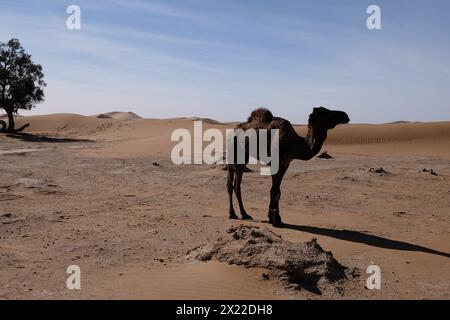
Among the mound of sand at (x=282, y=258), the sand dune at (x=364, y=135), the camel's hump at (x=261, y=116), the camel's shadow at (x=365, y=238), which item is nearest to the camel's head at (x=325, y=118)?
the camel's hump at (x=261, y=116)

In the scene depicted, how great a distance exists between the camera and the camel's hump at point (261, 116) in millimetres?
10391

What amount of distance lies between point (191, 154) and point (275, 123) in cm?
1470

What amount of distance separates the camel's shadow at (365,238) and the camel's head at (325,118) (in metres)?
2.10

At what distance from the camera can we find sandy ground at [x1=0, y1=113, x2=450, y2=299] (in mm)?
6227

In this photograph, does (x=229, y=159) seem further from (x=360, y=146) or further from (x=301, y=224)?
(x=360, y=146)

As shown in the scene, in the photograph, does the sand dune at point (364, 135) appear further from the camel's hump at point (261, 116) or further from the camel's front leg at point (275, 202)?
the camel's front leg at point (275, 202)

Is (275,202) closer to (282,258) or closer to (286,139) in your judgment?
(286,139)

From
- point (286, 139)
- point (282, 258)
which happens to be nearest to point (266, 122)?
point (286, 139)

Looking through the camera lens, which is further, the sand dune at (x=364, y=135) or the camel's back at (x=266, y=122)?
the sand dune at (x=364, y=135)

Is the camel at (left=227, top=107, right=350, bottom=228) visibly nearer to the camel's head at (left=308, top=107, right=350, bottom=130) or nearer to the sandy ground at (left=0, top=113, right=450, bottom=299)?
the camel's head at (left=308, top=107, right=350, bottom=130)

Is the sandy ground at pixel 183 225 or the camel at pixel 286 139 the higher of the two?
the camel at pixel 286 139

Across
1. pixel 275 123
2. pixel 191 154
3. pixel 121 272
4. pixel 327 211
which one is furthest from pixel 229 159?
pixel 191 154

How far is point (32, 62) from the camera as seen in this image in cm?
3800

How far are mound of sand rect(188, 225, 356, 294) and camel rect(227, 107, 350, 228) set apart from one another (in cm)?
274
